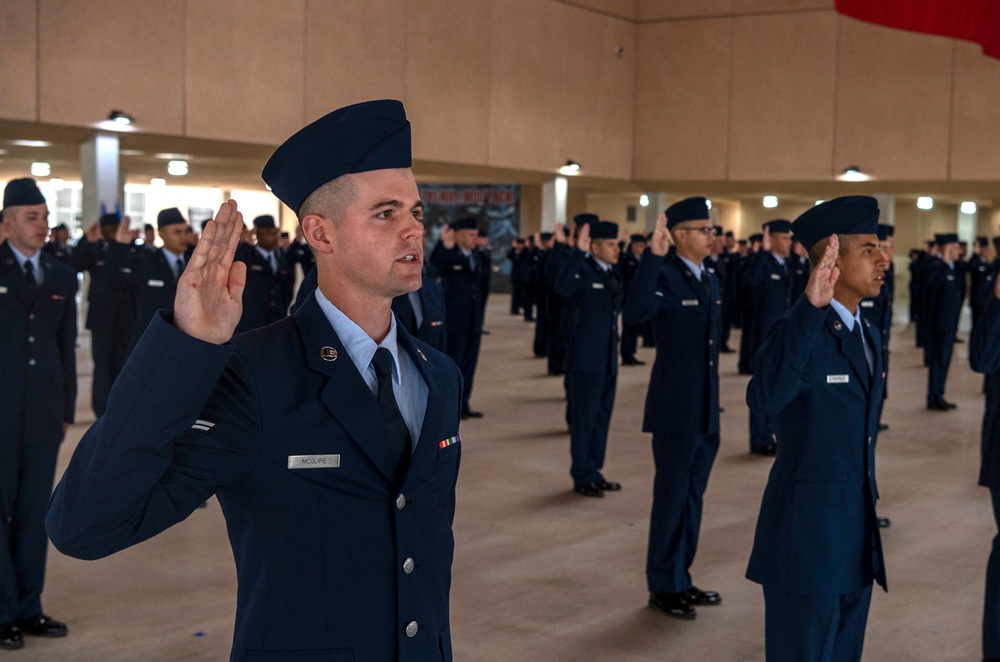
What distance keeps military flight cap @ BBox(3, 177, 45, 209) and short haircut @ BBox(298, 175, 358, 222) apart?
11.3 feet

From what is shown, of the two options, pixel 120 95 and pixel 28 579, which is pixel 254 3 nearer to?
pixel 120 95

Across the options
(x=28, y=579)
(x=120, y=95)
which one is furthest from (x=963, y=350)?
(x=28, y=579)

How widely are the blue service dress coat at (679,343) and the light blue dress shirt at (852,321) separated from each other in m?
1.66

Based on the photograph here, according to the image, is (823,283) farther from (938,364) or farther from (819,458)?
(938,364)

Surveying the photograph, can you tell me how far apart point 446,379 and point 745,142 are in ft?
68.4

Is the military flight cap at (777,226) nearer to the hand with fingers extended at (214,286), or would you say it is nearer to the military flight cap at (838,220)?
the military flight cap at (838,220)

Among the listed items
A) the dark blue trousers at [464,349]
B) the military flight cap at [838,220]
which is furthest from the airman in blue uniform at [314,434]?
the dark blue trousers at [464,349]

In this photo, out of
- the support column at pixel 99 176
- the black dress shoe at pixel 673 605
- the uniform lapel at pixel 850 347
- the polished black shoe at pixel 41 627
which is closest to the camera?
the uniform lapel at pixel 850 347

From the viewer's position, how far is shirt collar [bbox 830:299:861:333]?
330cm

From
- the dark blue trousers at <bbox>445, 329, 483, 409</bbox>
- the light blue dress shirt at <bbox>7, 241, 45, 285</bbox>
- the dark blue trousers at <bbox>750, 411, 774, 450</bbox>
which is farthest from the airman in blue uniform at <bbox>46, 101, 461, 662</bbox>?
the dark blue trousers at <bbox>445, 329, 483, 409</bbox>

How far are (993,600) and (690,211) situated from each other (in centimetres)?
230

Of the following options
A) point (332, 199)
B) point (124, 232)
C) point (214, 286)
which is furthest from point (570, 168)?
point (214, 286)

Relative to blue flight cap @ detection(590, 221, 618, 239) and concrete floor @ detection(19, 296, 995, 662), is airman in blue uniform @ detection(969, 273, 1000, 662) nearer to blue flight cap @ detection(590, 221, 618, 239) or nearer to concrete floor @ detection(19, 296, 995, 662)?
concrete floor @ detection(19, 296, 995, 662)

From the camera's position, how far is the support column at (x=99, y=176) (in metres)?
15.2
